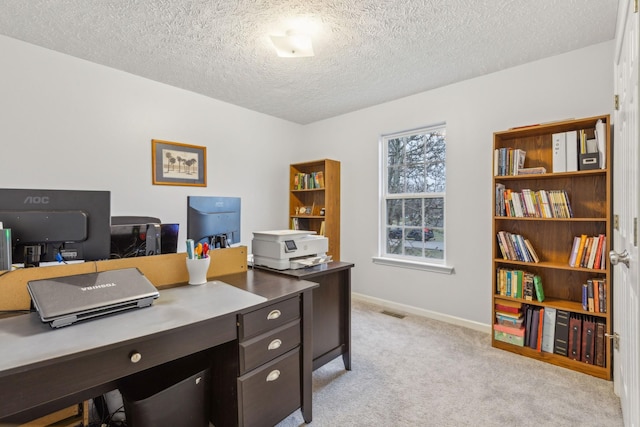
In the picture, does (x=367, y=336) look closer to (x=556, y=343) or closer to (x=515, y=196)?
(x=556, y=343)

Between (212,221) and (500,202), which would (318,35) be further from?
(500,202)

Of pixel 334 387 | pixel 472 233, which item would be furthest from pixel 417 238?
pixel 334 387

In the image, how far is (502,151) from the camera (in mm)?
2576

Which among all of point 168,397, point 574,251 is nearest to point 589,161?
point 574,251

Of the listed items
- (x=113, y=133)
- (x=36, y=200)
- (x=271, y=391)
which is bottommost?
(x=271, y=391)

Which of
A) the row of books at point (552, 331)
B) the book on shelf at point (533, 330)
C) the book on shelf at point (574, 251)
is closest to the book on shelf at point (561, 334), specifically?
the row of books at point (552, 331)

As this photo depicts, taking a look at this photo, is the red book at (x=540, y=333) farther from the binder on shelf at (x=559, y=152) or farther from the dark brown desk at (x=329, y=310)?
the dark brown desk at (x=329, y=310)

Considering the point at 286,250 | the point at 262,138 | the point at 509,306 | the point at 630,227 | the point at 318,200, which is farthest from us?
the point at 318,200

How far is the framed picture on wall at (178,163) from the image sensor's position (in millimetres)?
3164

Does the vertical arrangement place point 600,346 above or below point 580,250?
below

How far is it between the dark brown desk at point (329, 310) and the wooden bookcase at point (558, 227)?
1.34m

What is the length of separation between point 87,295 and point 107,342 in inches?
11.3

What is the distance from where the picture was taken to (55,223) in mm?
1295

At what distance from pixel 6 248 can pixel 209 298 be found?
0.79 m
